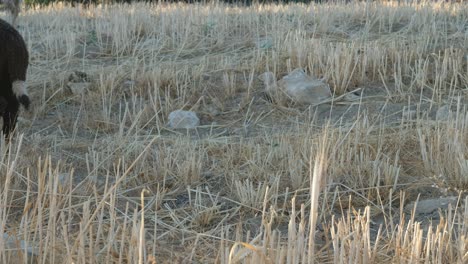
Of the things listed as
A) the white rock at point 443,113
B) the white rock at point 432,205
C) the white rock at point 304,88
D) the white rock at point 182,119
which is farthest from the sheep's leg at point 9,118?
the white rock at point 443,113

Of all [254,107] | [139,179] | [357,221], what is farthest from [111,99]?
[357,221]

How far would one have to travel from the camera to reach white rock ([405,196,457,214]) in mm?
3652

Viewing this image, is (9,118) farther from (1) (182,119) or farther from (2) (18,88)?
(1) (182,119)

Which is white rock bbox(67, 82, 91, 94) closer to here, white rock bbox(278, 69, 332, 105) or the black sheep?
the black sheep

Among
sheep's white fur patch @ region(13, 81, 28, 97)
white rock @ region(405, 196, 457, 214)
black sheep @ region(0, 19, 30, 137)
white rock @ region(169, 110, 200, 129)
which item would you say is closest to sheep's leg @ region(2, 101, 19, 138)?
black sheep @ region(0, 19, 30, 137)

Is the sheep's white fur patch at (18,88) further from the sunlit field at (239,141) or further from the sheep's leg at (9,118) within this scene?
the sunlit field at (239,141)

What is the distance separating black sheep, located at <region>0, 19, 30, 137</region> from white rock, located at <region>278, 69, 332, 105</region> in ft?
7.59

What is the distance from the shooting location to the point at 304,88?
625cm

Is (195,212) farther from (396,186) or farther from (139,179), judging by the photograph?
(396,186)

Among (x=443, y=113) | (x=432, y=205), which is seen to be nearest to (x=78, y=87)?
(x=443, y=113)

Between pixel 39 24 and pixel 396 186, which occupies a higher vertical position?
pixel 396 186

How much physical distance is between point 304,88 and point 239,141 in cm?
119

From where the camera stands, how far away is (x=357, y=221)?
2.50 m

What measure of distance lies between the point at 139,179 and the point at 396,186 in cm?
152
